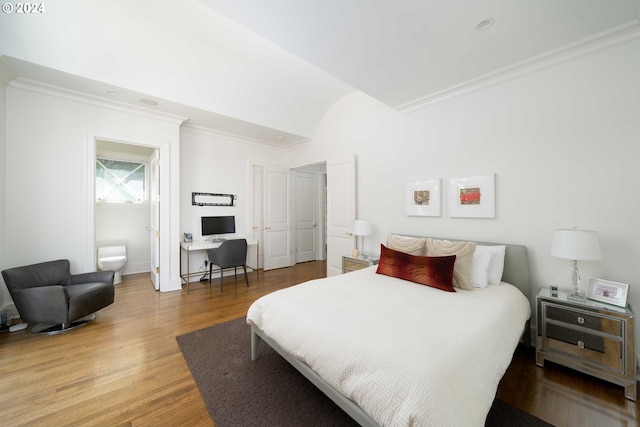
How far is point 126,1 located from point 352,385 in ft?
13.1

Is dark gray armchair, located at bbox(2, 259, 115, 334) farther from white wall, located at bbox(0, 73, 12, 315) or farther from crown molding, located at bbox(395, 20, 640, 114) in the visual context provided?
crown molding, located at bbox(395, 20, 640, 114)

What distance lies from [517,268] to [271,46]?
386 cm

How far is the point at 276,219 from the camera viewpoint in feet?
17.8

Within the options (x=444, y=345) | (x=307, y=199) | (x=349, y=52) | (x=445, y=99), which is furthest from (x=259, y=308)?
(x=307, y=199)

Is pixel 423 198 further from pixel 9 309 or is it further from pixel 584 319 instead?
pixel 9 309

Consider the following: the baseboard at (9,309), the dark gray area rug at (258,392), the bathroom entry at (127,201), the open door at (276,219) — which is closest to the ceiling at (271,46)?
the open door at (276,219)

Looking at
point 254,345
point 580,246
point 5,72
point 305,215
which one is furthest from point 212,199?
point 580,246

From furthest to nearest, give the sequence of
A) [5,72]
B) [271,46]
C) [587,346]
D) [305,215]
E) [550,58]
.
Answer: [305,215] < [271,46] < [5,72] < [550,58] < [587,346]

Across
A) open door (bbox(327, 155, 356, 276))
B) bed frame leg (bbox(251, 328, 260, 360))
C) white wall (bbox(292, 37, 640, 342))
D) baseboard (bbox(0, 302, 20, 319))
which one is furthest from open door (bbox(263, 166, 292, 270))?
baseboard (bbox(0, 302, 20, 319))

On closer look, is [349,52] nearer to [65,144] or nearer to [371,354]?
[371,354]

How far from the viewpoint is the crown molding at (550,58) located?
196 centimetres

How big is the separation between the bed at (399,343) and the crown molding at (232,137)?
370 cm

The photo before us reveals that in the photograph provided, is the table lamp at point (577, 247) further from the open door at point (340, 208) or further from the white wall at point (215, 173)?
the white wall at point (215, 173)

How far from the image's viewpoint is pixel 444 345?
4.21ft
